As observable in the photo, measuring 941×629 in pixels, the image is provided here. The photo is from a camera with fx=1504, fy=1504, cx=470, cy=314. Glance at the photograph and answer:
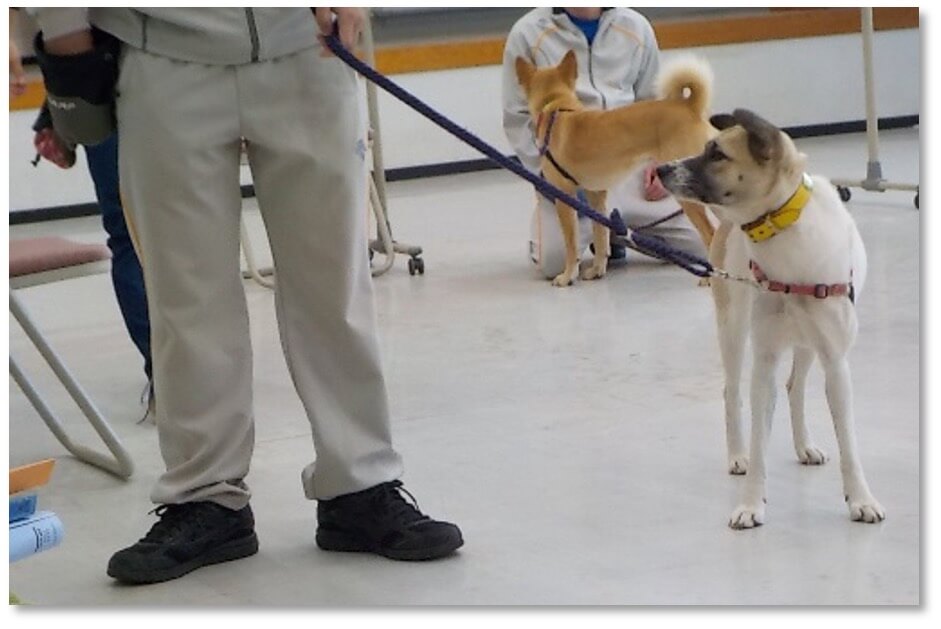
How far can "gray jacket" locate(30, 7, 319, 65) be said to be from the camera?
218 centimetres

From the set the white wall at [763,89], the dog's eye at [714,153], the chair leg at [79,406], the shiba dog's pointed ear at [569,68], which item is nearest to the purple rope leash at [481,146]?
the dog's eye at [714,153]

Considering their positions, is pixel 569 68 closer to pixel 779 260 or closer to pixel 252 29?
pixel 779 260

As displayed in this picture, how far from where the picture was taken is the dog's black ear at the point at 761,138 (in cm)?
228


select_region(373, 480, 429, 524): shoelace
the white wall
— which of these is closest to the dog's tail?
select_region(373, 480, 429, 524): shoelace

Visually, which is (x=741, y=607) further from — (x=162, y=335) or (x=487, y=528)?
(x=162, y=335)

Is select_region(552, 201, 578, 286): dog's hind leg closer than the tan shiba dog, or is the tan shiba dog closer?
the tan shiba dog

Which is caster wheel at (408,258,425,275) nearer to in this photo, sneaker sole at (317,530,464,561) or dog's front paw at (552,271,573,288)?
dog's front paw at (552,271,573,288)

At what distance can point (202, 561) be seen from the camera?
7.70 ft

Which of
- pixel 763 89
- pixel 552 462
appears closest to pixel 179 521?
pixel 552 462

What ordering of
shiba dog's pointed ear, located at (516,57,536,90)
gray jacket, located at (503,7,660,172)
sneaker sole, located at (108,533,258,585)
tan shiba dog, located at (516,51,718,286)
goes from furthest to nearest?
1. gray jacket, located at (503,7,660,172)
2. shiba dog's pointed ear, located at (516,57,536,90)
3. tan shiba dog, located at (516,51,718,286)
4. sneaker sole, located at (108,533,258,585)

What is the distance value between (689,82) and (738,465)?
186 centimetres

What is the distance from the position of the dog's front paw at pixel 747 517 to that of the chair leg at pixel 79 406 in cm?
121

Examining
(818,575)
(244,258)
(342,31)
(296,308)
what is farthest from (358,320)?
(244,258)

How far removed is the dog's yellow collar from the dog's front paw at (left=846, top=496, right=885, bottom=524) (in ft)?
1.49
